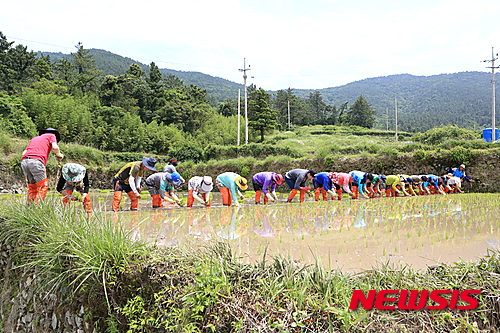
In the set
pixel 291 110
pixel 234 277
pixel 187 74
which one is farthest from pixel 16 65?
pixel 187 74

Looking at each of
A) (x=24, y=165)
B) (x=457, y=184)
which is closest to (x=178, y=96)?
(x=457, y=184)

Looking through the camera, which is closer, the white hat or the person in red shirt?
the person in red shirt

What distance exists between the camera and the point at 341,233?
6285 mm

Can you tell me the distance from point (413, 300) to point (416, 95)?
189 m

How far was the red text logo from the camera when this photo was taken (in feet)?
8.22

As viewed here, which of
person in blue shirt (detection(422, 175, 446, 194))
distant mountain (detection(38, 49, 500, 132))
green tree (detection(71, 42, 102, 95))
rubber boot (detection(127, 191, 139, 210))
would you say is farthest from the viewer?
distant mountain (detection(38, 49, 500, 132))

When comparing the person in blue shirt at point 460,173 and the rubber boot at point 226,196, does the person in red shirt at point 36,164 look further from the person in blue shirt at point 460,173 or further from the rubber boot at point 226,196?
the person in blue shirt at point 460,173

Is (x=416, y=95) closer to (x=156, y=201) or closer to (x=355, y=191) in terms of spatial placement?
(x=355, y=191)

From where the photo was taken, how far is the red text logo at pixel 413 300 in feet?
8.22

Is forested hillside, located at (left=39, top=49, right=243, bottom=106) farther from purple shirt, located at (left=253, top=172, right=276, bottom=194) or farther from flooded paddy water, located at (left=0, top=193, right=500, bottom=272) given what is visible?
flooded paddy water, located at (left=0, top=193, right=500, bottom=272)

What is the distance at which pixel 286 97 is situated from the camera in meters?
73.9

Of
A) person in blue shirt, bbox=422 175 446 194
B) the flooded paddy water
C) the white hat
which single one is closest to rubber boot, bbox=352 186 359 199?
person in blue shirt, bbox=422 175 446 194

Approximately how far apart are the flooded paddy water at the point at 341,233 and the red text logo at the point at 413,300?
0.61 meters

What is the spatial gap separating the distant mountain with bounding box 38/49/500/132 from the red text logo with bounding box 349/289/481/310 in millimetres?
Answer: 90818
